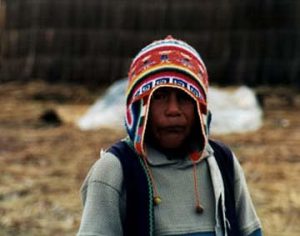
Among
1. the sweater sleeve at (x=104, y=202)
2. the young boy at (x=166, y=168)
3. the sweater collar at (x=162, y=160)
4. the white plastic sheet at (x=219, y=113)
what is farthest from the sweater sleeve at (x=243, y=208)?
the white plastic sheet at (x=219, y=113)

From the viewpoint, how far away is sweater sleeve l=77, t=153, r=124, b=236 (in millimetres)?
1967

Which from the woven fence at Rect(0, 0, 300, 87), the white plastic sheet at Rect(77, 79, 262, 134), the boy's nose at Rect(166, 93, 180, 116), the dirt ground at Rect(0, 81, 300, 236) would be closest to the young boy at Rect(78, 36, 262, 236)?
the boy's nose at Rect(166, 93, 180, 116)

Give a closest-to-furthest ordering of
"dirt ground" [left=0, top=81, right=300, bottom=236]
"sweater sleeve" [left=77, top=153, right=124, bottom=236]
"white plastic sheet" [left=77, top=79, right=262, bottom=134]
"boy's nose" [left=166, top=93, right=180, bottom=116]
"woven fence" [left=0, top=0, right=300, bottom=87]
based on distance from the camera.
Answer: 1. "sweater sleeve" [left=77, top=153, right=124, bottom=236]
2. "boy's nose" [left=166, top=93, right=180, bottom=116]
3. "dirt ground" [left=0, top=81, right=300, bottom=236]
4. "white plastic sheet" [left=77, top=79, right=262, bottom=134]
5. "woven fence" [left=0, top=0, right=300, bottom=87]

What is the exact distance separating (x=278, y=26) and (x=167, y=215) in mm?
8646

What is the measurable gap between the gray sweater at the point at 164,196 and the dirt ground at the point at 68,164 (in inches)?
80.5

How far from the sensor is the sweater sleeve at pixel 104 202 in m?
1.97

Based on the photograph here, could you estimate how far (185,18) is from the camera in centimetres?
1044

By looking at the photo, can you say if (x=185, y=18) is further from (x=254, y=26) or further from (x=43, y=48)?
(x=43, y=48)

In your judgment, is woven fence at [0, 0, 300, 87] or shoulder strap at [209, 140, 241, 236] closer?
shoulder strap at [209, 140, 241, 236]

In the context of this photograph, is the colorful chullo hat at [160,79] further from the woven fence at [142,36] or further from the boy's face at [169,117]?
the woven fence at [142,36]

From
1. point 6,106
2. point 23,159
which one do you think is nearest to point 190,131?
point 23,159

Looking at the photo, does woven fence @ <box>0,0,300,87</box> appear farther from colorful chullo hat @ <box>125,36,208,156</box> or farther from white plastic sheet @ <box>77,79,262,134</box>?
colorful chullo hat @ <box>125,36,208,156</box>

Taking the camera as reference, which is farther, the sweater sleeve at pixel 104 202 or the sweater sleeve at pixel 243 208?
the sweater sleeve at pixel 243 208

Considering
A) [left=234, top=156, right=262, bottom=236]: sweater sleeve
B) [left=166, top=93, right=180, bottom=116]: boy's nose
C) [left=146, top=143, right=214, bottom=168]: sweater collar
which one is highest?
[left=166, top=93, right=180, bottom=116]: boy's nose
